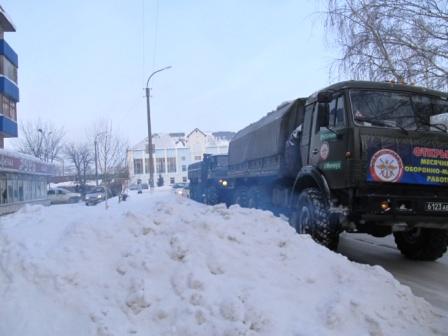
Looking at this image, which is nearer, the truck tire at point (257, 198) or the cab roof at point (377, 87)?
the cab roof at point (377, 87)

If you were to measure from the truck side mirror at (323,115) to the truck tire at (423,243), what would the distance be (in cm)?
247

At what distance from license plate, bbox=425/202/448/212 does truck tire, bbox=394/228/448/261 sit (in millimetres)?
1219

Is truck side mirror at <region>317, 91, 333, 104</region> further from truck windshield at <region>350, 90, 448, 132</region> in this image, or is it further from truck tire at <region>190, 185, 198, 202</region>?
truck tire at <region>190, 185, 198, 202</region>

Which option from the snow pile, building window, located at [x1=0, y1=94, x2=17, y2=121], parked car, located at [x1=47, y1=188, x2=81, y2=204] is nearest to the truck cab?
the snow pile

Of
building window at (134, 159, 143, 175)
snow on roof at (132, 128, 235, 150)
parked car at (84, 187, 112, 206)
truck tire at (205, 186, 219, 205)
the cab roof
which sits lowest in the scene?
parked car at (84, 187, 112, 206)

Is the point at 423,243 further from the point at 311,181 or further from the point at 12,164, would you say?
the point at 12,164

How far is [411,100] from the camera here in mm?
7773

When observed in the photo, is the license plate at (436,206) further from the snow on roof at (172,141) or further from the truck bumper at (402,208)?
the snow on roof at (172,141)

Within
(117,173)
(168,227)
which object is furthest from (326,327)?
(117,173)

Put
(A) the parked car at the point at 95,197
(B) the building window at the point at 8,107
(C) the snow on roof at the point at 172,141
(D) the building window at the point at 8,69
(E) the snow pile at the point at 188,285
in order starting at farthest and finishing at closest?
(C) the snow on roof at the point at 172,141 < (A) the parked car at the point at 95,197 < (D) the building window at the point at 8,69 < (B) the building window at the point at 8,107 < (E) the snow pile at the point at 188,285

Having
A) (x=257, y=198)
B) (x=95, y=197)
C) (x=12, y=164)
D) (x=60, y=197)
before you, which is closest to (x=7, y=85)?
(x=60, y=197)

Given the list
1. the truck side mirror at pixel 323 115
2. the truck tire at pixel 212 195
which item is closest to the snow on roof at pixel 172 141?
the truck tire at pixel 212 195

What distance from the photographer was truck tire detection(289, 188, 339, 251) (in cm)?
768

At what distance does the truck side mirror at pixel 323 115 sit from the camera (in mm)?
8203
